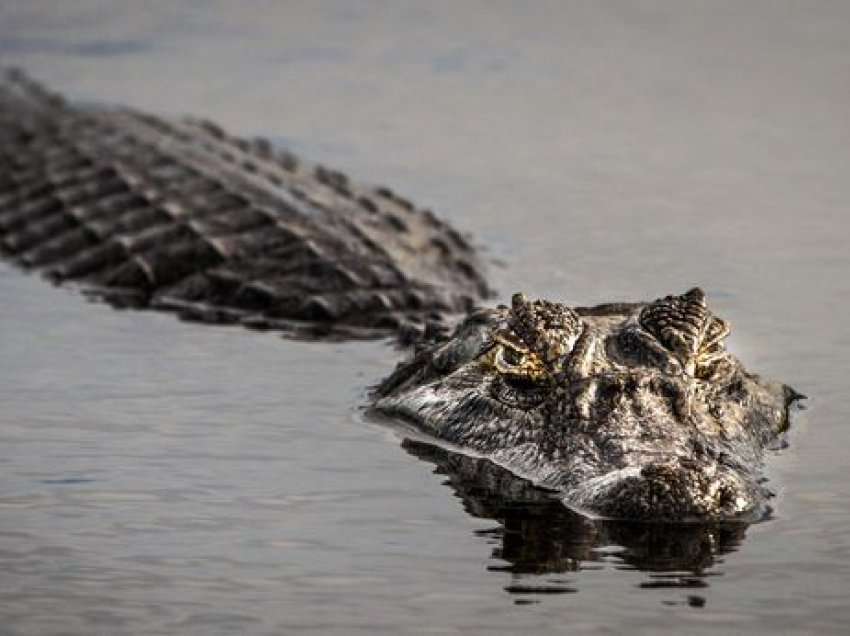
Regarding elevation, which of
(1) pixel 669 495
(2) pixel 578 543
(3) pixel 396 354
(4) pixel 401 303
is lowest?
(2) pixel 578 543

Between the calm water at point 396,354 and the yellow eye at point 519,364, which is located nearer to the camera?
the calm water at point 396,354

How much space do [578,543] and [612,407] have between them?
3.12 feet

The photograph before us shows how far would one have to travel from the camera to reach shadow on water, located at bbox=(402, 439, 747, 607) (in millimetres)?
7594

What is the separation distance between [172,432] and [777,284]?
4.55 m

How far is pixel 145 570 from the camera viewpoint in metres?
7.71

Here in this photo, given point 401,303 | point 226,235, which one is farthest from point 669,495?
point 226,235

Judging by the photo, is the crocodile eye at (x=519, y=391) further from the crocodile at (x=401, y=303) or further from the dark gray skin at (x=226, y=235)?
the dark gray skin at (x=226, y=235)

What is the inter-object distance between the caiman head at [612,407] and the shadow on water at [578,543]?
0.08 m

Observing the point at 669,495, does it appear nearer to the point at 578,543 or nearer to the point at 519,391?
the point at 578,543

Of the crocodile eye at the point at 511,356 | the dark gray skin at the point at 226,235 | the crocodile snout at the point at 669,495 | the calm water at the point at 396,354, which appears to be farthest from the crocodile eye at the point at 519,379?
the dark gray skin at the point at 226,235

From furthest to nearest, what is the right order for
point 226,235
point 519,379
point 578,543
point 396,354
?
point 226,235, point 396,354, point 519,379, point 578,543

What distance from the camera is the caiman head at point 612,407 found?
8203mm

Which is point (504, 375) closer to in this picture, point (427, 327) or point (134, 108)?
point (427, 327)

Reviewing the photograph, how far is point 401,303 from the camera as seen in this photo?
12211mm
